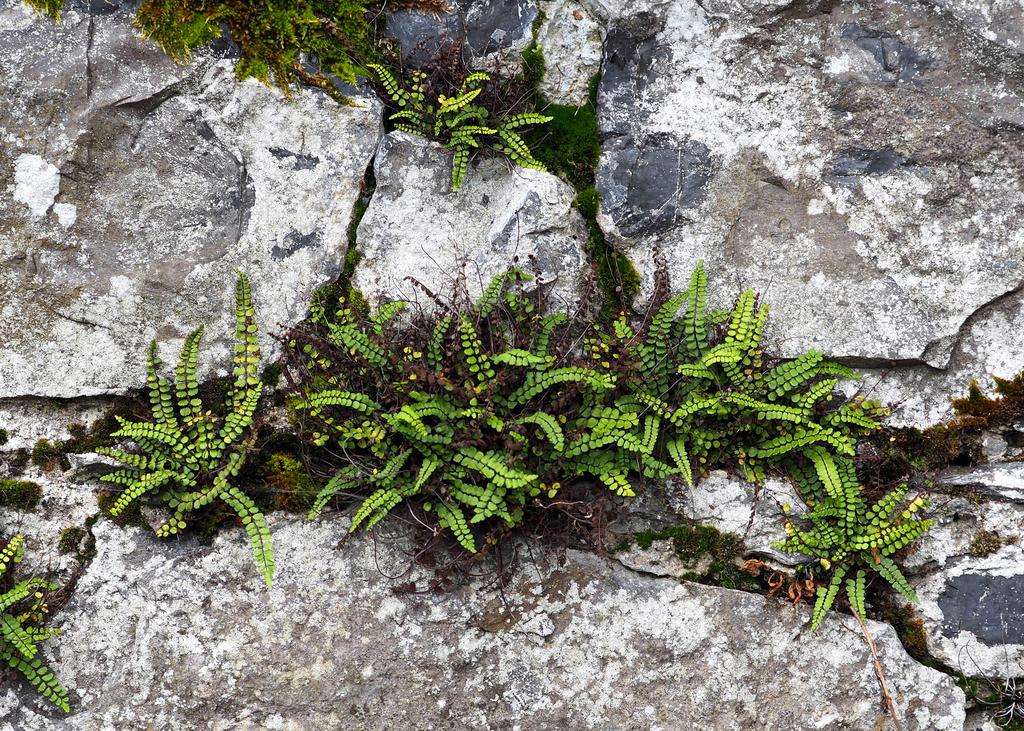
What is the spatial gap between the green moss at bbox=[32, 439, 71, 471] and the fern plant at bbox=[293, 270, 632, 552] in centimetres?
148

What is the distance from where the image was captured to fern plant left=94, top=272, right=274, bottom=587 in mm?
4809

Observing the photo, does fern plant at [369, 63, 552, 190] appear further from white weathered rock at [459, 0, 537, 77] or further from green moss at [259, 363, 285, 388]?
green moss at [259, 363, 285, 388]

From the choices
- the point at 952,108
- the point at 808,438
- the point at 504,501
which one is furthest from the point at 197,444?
the point at 952,108

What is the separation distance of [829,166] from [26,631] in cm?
558

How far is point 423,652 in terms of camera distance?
493 cm

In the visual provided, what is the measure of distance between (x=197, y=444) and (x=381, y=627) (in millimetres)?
1556

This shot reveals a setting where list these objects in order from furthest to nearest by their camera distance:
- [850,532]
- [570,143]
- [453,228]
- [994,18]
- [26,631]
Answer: [570,143], [453,228], [994,18], [850,532], [26,631]

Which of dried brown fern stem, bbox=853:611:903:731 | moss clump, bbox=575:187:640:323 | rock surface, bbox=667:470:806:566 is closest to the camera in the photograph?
dried brown fern stem, bbox=853:611:903:731

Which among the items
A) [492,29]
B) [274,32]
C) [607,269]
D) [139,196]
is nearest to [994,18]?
[607,269]

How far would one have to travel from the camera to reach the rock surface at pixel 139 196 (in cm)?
497

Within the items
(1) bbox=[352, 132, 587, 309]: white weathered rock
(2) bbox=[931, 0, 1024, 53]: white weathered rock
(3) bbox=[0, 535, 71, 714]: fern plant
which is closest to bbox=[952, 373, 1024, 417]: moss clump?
(2) bbox=[931, 0, 1024, 53]: white weathered rock

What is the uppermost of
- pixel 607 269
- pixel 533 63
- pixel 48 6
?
pixel 48 6

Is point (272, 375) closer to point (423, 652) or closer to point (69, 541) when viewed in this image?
point (69, 541)

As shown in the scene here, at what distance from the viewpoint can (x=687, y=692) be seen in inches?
195
